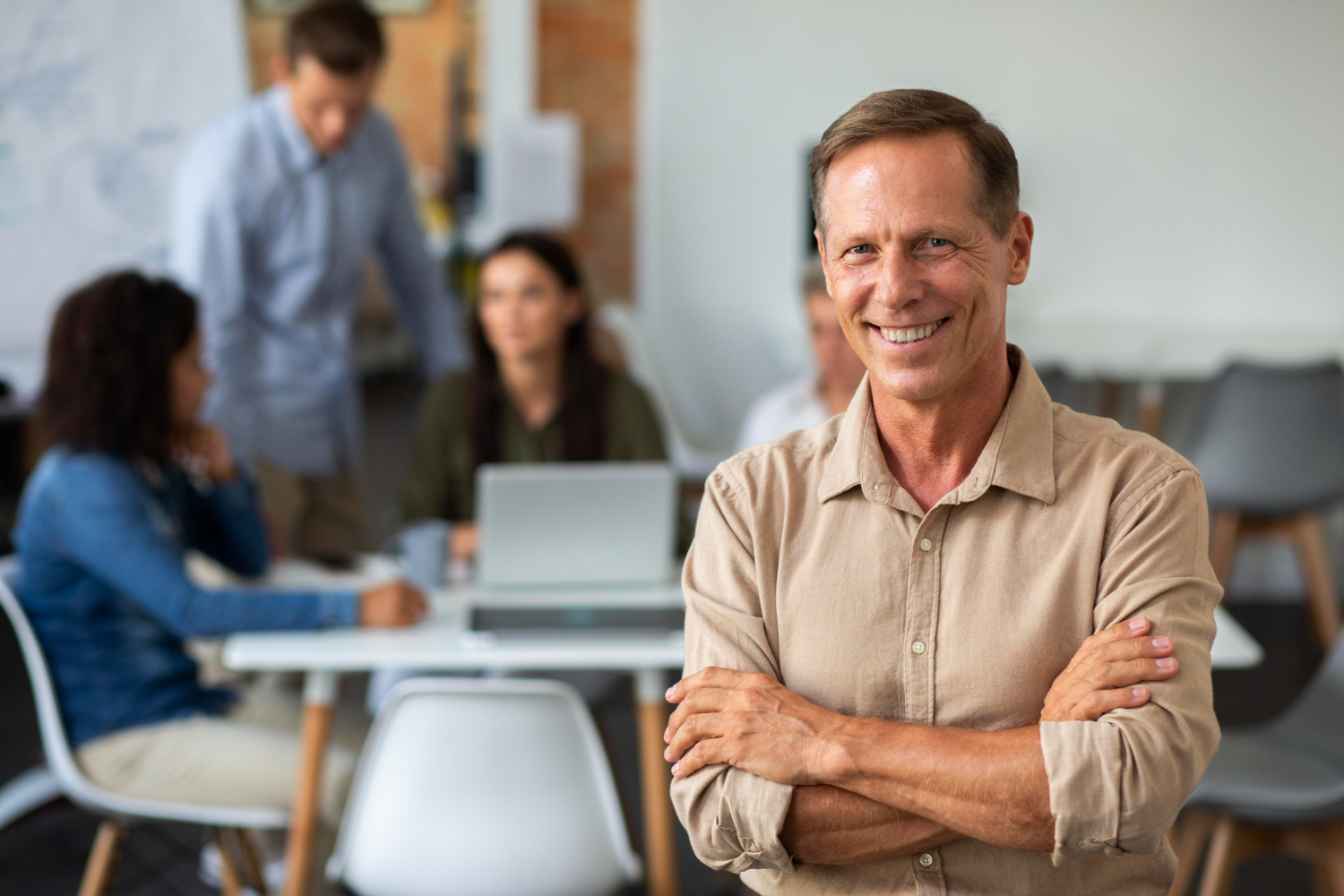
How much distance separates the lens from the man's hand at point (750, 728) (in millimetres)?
1143

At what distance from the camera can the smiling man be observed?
109 centimetres

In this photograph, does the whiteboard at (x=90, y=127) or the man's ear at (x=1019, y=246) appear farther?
the whiteboard at (x=90, y=127)

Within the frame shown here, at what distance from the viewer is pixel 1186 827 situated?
216cm

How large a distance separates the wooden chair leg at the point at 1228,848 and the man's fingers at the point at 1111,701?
48.0 inches

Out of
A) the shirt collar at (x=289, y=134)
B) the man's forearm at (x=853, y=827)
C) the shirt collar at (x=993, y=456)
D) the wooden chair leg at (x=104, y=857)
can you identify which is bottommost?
the wooden chair leg at (x=104, y=857)

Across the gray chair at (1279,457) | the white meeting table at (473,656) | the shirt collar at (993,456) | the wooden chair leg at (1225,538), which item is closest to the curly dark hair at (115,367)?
the white meeting table at (473,656)

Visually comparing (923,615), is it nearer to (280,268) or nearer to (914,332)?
(914,332)

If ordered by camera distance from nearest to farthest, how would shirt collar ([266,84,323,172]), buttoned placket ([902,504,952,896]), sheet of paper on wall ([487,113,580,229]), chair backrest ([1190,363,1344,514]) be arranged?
buttoned placket ([902,504,952,896]) → shirt collar ([266,84,323,172]) → chair backrest ([1190,363,1344,514]) → sheet of paper on wall ([487,113,580,229])

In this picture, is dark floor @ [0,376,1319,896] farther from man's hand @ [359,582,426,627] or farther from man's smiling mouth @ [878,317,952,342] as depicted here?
man's smiling mouth @ [878,317,952,342]

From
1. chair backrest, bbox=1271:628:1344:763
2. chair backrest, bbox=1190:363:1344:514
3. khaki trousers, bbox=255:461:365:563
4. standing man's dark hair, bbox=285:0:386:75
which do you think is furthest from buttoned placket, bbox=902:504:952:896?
chair backrest, bbox=1190:363:1344:514

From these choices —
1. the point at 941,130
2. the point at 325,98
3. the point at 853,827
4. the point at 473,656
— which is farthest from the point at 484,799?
the point at 325,98

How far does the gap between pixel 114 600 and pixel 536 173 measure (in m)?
3.11

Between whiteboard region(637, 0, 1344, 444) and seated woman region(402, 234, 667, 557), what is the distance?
186 centimetres

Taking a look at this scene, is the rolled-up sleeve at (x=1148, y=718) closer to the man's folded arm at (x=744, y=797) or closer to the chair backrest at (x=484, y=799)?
the man's folded arm at (x=744, y=797)
